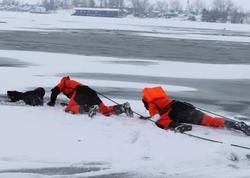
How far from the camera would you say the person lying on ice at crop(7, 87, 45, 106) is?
9.74 m

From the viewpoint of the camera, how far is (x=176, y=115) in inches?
333

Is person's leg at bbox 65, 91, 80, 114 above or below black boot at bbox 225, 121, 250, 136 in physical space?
above

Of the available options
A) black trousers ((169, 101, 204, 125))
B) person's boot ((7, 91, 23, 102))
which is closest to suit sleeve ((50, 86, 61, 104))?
person's boot ((7, 91, 23, 102))

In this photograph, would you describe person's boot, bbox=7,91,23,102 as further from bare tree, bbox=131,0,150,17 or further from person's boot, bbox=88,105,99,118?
bare tree, bbox=131,0,150,17

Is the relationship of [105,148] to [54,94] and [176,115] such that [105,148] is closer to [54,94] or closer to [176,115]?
[176,115]

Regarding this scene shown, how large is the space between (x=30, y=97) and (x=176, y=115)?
2871mm

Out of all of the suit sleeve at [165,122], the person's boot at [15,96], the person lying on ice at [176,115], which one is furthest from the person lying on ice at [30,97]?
the suit sleeve at [165,122]

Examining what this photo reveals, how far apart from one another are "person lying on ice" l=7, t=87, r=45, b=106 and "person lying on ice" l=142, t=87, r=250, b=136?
215 centimetres

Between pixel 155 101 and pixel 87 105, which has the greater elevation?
pixel 155 101

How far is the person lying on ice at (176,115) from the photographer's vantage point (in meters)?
8.34

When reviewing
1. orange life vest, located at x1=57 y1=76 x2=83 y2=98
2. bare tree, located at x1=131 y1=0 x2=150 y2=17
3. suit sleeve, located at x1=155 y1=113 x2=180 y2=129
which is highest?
orange life vest, located at x1=57 y1=76 x2=83 y2=98

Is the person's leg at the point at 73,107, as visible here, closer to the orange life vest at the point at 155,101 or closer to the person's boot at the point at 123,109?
the person's boot at the point at 123,109

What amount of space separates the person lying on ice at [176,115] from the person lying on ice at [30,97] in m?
2.15

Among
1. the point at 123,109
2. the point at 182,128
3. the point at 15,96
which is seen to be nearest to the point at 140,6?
the point at 15,96
